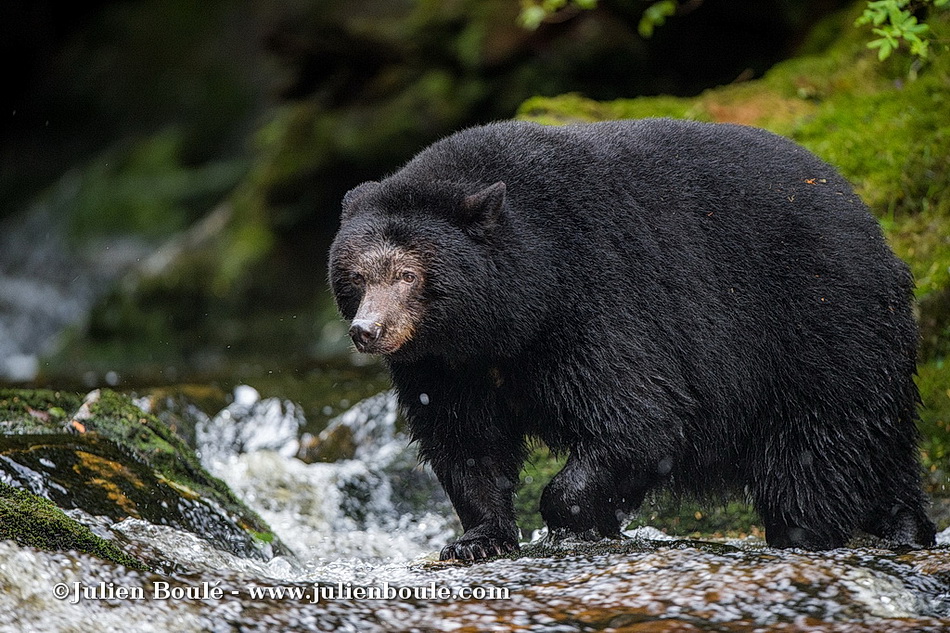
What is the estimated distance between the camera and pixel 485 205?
5.50 meters

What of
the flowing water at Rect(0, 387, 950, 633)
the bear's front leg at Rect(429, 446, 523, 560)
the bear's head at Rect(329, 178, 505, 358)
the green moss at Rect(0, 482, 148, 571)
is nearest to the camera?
the flowing water at Rect(0, 387, 950, 633)

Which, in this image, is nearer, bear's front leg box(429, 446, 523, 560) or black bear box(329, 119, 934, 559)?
black bear box(329, 119, 934, 559)

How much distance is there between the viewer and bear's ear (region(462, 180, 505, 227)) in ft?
17.9

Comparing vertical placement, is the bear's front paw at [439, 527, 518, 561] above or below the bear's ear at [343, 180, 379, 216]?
below

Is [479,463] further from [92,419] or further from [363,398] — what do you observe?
[363,398]

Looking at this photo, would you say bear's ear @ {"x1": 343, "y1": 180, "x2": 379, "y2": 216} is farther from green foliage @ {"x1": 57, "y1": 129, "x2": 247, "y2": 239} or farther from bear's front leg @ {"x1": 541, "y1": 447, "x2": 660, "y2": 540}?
green foliage @ {"x1": 57, "y1": 129, "x2": 247, "y2": 239}

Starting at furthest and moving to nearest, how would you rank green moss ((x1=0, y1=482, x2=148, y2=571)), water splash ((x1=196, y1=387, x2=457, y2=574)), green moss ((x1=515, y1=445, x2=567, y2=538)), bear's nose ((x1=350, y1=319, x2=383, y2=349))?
green moss ((x1=515, y1=445, x2=567, y2=538)), water splash ((x1=196, y1=387, x2=457, y2=574)), bear's nose ((x1=350, y1=319, x2=383, y2=349)), green moss ((x1=0, y1=482, x2=148, y2=571))

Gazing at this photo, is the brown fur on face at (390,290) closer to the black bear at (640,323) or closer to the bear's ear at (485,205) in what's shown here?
the black bear at (640,323)

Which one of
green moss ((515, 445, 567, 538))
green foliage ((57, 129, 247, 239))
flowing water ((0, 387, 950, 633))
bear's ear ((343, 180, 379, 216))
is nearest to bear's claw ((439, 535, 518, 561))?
flowing water ((0, 387, 950, 633))

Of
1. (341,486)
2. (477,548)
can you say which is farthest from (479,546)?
(341,486)

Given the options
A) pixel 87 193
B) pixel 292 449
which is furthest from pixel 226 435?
pixel 87 193

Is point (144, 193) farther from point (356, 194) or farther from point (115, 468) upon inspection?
point (356, 194)

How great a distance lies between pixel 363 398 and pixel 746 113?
4493mm

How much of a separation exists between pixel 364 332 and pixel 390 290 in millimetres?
374
